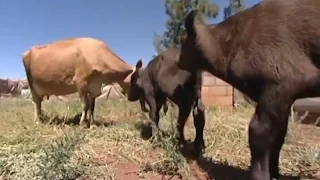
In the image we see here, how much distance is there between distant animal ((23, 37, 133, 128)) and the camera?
772cm

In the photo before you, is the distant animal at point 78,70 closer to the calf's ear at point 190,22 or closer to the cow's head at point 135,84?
the cow's head at point 135,84

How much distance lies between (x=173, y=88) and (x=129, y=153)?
4.11 feet

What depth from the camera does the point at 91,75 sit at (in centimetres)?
766

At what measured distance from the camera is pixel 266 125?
376 centimetres

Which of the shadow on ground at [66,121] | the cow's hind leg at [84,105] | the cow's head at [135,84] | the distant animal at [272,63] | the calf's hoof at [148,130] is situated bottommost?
the shadow on ground at [66,121]

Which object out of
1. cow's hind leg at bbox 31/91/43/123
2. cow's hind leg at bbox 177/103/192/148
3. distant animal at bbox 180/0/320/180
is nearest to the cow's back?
cow's hind leg at bbox 31/91/43/123

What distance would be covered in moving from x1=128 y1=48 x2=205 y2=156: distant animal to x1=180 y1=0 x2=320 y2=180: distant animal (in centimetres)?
141

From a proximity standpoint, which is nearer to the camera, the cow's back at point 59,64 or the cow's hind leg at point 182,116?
the cow's hind leg at point 182,116

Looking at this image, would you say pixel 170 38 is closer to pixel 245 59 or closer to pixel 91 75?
pixel 91 75

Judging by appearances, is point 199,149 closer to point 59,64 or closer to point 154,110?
point 154,110

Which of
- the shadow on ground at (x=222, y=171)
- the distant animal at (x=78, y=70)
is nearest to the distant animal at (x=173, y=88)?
the shadow on ground at (x=222, y=171)

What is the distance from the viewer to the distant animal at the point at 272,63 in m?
3.63

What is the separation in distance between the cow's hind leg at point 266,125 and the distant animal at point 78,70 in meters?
4.16

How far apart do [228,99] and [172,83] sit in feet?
15.5
